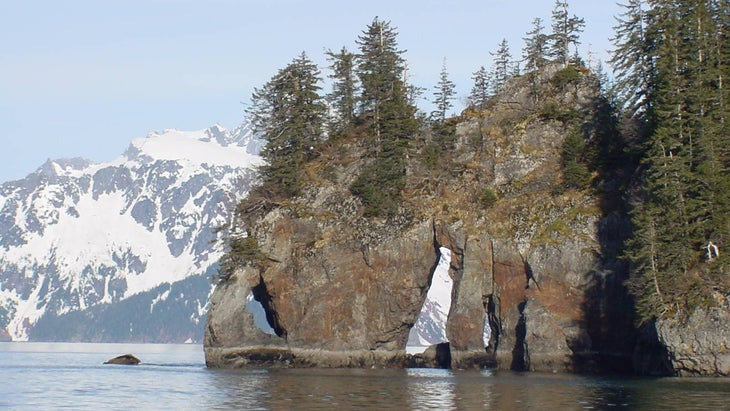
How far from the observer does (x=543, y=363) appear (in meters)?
94.9

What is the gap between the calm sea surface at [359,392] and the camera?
57.9m

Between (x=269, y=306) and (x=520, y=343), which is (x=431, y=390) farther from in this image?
(x=269, y=306)

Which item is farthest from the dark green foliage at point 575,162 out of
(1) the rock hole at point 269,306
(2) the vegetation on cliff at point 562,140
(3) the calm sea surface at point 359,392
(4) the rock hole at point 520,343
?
(1) the rock hole at point 269,306

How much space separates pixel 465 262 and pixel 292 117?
2954 cm

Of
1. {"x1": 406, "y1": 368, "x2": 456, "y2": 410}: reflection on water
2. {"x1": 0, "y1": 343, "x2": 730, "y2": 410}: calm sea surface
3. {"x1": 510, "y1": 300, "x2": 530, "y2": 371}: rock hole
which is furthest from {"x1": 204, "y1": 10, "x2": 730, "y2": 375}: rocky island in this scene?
{"x1": 406, "y1": 368, "x2": 456, "y2": 410}: reflection on water

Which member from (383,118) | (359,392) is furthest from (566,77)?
(359,392)

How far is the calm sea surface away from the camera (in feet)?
190

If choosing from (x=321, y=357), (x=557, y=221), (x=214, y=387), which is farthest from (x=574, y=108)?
(x=214, y=387)

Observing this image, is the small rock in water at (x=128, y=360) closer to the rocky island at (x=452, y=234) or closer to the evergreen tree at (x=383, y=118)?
the rocky island at (x=452, y=234)

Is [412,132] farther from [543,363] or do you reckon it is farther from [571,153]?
[543,363]

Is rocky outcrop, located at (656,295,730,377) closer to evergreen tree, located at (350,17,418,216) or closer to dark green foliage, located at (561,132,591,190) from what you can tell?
dark green foliage, located at (561,132,591,190)

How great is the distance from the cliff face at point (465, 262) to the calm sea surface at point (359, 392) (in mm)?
10593

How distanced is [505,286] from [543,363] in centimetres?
1007

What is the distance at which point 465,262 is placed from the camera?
10369 cm
